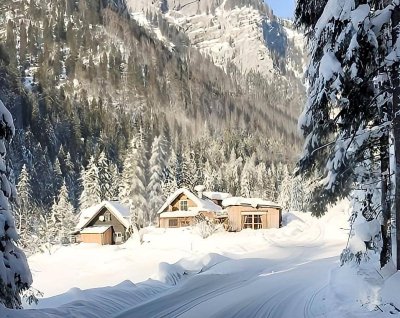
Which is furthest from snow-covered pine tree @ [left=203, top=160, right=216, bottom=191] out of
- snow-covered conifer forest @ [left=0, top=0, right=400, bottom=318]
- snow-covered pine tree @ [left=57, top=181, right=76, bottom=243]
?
snow-covered pine tree @ [left=57, top=181, right=76, bottom=243]

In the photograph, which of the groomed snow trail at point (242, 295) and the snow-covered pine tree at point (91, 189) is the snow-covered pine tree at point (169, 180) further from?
the groomed snow trail at point (242, 295)

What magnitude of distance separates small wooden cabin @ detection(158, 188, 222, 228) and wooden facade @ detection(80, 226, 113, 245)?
634 cm

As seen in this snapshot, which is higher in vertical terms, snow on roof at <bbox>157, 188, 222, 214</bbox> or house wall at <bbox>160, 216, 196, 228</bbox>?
snow on roof at <bbox>157, 188, 222, 214</bbox>

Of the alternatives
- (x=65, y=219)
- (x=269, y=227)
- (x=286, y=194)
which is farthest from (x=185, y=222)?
(x=286, y=194)

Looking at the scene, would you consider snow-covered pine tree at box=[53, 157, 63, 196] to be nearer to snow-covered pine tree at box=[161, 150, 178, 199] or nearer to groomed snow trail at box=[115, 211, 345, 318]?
snow-covered pine tree at box=[161, 150, 178, 199]

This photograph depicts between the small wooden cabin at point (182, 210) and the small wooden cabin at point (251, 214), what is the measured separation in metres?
2.28

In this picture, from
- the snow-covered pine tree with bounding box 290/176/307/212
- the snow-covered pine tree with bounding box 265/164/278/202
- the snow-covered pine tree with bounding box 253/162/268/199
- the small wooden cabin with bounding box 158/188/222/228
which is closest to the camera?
the small wooden cabin with bounding box 158/188/222/228

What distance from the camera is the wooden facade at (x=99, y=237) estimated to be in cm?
5700

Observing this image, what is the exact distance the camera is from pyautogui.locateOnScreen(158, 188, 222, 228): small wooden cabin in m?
58.0

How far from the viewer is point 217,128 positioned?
626 ft

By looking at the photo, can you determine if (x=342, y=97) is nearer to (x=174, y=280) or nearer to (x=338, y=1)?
(x=338, y=1)

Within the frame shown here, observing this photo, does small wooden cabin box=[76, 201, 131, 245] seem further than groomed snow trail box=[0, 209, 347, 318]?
Yes

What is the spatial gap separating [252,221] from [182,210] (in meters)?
8.60

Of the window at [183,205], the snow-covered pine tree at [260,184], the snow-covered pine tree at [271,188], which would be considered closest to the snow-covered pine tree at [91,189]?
the window at [183,205]
